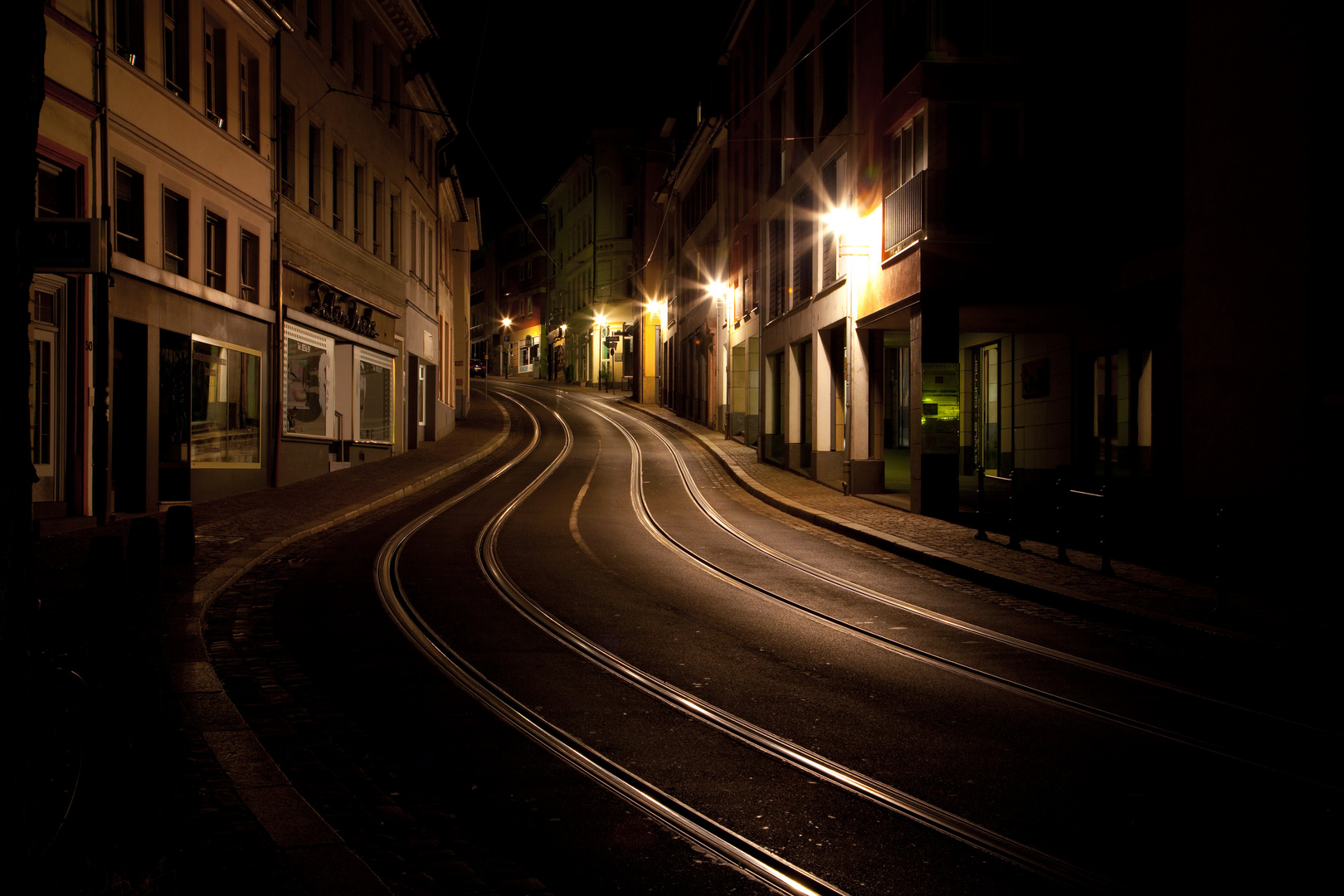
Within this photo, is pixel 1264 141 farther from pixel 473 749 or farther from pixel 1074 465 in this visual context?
pixel 473 749

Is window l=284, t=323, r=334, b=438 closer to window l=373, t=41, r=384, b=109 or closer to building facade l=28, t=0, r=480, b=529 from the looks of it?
building facade l=28, t=0, r=480, b=529

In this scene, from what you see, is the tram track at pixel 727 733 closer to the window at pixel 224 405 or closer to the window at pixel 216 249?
the window at pixel 224 405

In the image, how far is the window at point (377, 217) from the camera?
95.2 ft

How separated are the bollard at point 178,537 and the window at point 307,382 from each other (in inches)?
450

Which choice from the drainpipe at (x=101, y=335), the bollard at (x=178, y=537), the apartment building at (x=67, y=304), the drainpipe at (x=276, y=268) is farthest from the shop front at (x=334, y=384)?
the bollard at (x=178, y=537)

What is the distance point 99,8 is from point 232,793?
14.4m

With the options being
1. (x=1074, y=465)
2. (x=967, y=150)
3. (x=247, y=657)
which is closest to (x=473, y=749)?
(x=247, y=657)

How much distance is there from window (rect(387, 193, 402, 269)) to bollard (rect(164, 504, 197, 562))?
66.3 feet

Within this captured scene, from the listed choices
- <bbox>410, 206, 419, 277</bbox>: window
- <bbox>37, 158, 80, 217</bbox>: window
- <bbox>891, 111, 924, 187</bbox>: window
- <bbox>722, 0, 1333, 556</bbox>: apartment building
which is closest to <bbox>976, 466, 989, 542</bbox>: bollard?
<bbox>722, 0, 1333, 556</bbox>: apartment building

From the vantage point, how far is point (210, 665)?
674 cm

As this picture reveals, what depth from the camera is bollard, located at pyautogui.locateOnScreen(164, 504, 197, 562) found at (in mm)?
11180

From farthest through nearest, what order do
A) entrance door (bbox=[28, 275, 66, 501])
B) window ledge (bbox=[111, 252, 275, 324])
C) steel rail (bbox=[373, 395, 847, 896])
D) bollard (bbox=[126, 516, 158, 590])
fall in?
window ledge (bbox=[111, 252, 275, 324])
entrance door (bbox=[28, 275, 66, 501])
bollard (bbox=[126, 516, 158, 590])
steel rail (bbox=[373, 395, 847, 896])

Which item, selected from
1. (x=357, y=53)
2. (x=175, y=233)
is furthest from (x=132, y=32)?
(x=357, y=53)

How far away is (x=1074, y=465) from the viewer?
20328 mm
